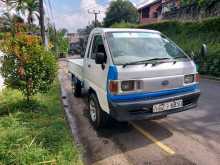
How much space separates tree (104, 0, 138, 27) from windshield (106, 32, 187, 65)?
151 ft

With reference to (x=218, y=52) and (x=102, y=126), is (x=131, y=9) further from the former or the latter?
(x=102, y=126)

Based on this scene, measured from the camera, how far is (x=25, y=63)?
17.8 ft

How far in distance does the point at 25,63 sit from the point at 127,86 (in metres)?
2.72

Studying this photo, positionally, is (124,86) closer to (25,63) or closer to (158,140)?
(158,140)

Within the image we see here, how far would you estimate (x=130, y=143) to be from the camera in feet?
14.6

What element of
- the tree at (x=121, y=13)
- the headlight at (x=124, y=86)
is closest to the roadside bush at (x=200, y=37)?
the headlight at (x=124, y=86)

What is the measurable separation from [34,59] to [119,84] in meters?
2.57

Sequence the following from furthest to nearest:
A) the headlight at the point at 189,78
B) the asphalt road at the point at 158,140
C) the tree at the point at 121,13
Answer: the tree at the point at 121,13, the headlight at the point at 189,78, the asphalt road at the point at 158,140

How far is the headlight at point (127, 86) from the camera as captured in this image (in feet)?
13.4

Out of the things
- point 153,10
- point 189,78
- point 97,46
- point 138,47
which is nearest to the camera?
point 189,78

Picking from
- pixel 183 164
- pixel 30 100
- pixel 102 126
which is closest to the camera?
pixel 183 164

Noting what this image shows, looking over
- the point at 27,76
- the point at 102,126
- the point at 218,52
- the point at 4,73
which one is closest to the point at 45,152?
the point at 102,126

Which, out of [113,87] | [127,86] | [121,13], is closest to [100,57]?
[113,87]

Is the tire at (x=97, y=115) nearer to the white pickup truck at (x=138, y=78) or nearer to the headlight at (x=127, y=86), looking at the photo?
the white pickup truck at (x=138, y=78)
